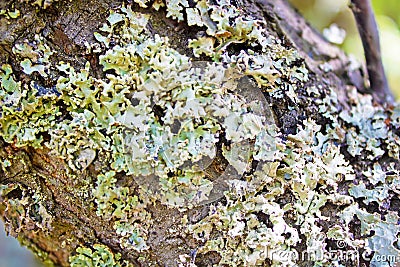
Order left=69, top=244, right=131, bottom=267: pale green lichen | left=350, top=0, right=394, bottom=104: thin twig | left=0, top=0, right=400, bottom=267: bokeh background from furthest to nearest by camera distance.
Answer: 1. left=0, top=0, right=400, bottom=267: bokeh background
2. left=350, top=0, right=394, bottom=104: thin twig
3. left=69, top=244, right=131, bottom=267: pale green lichen

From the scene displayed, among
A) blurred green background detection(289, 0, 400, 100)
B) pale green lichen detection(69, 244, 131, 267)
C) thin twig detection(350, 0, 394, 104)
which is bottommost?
pale green lichen detection(69, 244, 131, 267)

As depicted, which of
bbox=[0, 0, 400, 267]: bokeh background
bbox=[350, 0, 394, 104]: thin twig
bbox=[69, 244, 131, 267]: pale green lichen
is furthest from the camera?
bbox=[0, 0, 400, 267]: bokeh background

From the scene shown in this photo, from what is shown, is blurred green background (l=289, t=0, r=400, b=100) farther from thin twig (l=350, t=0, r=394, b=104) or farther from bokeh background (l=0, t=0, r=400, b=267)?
thin twig (l=350, t=0, r=394, b=104)

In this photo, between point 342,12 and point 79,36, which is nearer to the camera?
point 79,36

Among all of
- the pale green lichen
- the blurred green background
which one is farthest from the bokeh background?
the pale green lichen

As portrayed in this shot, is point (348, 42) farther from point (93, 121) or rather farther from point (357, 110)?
point (93, 121)

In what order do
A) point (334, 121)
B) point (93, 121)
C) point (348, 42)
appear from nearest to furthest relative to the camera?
point (93, 121) → point (334, 121) → point (348, 42)

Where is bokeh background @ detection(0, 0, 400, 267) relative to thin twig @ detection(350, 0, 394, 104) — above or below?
below

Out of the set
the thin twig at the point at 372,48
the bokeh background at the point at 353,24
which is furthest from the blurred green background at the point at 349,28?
the thin twig at the point at 372,48

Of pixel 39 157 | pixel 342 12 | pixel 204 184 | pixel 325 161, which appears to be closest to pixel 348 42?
pixel 342 12
